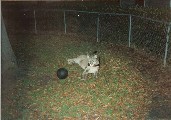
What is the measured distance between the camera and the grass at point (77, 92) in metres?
7.05

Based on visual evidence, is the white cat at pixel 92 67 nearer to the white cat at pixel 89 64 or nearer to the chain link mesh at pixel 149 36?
the white cat at pixel 89 64

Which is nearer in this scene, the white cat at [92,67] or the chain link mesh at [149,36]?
the white cat at [92,67]

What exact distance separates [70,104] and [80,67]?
8.99 feet

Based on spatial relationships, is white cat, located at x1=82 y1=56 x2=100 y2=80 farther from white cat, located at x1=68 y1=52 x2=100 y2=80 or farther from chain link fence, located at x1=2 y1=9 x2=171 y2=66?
chain link fence, located at x1=2 y1=9 x2=171 y2=66

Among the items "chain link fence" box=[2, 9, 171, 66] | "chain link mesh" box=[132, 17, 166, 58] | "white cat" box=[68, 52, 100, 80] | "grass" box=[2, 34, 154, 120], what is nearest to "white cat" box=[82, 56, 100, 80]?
"white cat" box=[68, 52, 100, 80]

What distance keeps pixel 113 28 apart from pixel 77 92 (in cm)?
722

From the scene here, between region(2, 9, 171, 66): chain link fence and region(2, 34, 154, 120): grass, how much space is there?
1.61m

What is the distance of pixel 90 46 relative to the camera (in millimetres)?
12828

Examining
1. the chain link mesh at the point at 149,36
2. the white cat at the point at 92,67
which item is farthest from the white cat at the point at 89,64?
the chain link mesh at the point at 149,36

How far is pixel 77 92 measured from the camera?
26.8ft

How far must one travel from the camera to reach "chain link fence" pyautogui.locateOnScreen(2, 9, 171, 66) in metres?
11.6

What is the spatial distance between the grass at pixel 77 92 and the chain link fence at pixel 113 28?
161cm

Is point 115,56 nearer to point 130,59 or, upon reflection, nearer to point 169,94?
point 130,59

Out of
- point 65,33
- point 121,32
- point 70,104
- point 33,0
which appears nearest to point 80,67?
point 70,104
